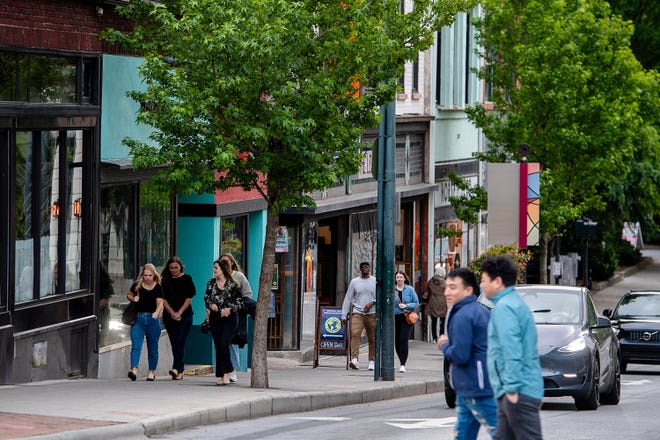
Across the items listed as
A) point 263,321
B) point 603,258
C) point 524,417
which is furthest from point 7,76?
point 603,258

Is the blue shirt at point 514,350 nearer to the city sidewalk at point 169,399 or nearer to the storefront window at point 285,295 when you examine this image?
the city sidewalk at point 169,399

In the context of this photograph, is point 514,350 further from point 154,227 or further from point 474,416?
point 154,227

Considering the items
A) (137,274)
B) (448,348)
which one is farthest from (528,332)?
(137,274)

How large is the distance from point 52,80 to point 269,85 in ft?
9.10

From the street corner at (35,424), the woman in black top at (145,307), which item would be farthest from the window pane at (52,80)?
the street corner at (35,424)

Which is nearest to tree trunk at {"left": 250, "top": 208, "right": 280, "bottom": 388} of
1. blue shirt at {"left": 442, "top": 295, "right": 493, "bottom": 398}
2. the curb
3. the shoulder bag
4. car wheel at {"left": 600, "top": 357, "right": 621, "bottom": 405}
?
the curb

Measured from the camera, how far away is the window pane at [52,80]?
706 inches

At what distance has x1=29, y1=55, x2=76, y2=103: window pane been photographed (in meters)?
17.9

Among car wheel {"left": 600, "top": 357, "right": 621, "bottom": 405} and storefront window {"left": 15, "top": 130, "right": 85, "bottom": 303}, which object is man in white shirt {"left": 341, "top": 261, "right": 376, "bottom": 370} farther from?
storefront window {"left": 15, "top": 130, "right": 85, "bottom": 303}

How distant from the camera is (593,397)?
698 inches

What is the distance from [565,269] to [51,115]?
107 feet

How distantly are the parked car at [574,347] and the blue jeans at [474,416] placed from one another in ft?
23.8

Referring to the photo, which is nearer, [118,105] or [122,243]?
[118,105]

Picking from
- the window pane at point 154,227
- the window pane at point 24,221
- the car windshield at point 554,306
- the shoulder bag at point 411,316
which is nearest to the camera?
the window pane at point 24,221
